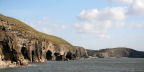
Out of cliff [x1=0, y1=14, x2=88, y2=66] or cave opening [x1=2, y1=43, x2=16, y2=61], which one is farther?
cliff [x1=0, y1=14, x2=88, y2=66]

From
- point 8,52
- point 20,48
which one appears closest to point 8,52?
point 8,52

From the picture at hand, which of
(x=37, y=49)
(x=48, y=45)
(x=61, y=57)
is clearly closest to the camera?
(x=37, y=49)

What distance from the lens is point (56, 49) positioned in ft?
633

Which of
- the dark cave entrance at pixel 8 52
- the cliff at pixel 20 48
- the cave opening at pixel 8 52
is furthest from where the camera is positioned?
the cliff at pixel 20 48

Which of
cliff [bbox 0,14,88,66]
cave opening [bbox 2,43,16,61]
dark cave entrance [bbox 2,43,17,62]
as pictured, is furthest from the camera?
cliff [bbox 0,14,88,66]

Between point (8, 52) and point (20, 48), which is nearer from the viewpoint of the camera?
point (8, 52)

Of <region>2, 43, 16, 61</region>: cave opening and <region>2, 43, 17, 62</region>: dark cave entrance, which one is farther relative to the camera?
<region>2, 43, 17, 62</region>: dark cave entrance

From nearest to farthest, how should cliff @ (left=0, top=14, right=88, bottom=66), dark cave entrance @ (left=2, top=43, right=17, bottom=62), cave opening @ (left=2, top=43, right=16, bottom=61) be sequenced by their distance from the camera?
cave opening @ (left=2, top=43, right=16, bottom=61) → dark cave entrance @ (left=2, top=43, right=17, bottom=62) → cliff @ (left=0, top=14, right=88, bottom=66)

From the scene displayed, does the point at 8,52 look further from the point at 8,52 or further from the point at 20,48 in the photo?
the point at 20,48

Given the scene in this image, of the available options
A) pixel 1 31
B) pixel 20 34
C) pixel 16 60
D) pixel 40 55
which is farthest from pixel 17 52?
pixel 40 55

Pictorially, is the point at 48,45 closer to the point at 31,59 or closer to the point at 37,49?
the point at 37,49

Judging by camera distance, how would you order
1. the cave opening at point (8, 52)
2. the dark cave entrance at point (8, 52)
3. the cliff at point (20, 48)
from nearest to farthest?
the cave opening at point (8, 52) < the dark cave entrance at point (8, 52) < the cliff at point (20, 48)

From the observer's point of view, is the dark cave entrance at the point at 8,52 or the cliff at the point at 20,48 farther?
the cliff at the point at 20,48

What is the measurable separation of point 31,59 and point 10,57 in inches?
1640
